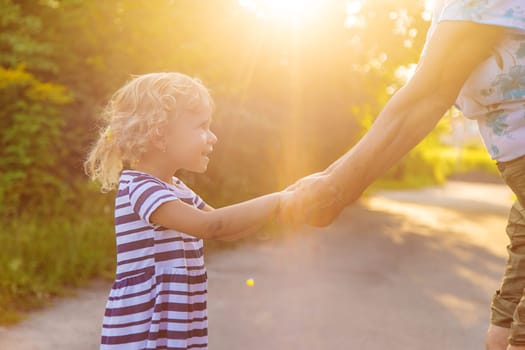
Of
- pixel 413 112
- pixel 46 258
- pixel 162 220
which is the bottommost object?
pixel 46 258

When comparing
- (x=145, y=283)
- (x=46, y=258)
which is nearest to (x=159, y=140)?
(x=145, y=283)

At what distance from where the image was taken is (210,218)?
1.97 metres

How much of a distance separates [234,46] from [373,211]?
17.8ft

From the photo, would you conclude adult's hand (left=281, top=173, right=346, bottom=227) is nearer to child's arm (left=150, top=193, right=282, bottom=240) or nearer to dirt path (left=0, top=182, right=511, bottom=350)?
child's arm (left=150, top=193, right=282, bottom=240)

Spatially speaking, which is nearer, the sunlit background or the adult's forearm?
the adult's forearm

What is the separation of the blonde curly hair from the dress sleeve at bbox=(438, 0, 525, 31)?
0.86 m

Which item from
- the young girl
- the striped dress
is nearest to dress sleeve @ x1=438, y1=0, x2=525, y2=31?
the young girl

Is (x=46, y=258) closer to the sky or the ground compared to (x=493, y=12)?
closer to the ground

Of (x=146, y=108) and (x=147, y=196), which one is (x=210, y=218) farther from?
(x=146, y=108)

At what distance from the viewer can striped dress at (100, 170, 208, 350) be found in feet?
6.82

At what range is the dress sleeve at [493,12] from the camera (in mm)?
1707

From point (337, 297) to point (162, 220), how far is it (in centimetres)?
384

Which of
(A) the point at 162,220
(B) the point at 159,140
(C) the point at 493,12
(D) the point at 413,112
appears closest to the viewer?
(C) the point at 493,12

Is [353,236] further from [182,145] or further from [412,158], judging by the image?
[412,158]
